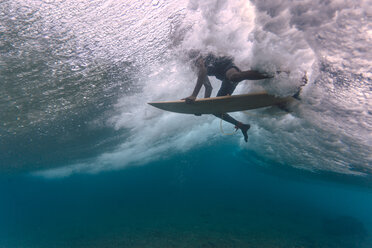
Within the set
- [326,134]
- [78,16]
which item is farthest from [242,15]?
[326,134]

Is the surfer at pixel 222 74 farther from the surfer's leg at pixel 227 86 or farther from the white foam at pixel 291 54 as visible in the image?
the white foam at pixel 291 54

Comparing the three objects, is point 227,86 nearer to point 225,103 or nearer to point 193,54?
point 225,103

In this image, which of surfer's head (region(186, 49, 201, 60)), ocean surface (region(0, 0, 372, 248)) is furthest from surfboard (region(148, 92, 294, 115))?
surfer's head (region(186, 49, 201, 60))

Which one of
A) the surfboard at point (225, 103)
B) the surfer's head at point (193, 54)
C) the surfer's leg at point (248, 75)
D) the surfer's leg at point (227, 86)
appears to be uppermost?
the surfer's head at point (193, 54)

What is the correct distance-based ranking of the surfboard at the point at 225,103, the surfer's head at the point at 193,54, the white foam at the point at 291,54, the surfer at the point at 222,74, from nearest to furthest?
the white foam at the point at 291,54 < the surfer at the point at 222,74 < the surfboard at the point at 225,103 < the surfer's head at the point at 193,54

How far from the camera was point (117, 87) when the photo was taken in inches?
424

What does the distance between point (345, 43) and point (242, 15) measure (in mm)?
2501

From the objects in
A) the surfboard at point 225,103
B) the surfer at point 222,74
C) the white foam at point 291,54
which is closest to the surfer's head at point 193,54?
the surfer at point 222,74

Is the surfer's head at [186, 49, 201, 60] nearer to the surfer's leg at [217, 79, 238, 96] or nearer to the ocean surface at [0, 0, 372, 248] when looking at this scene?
the ocean surface at [0, 0, 372, 248]

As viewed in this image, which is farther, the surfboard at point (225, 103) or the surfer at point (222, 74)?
the surfboard at point (225, 103)

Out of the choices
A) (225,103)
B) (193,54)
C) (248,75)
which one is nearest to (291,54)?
(248,75)

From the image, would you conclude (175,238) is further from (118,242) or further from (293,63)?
(293,63)

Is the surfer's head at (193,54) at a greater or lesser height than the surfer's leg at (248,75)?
greater

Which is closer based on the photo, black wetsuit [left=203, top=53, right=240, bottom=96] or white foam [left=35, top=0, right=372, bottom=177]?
white foam [left=35, top=0, right=372, bottom=177]
